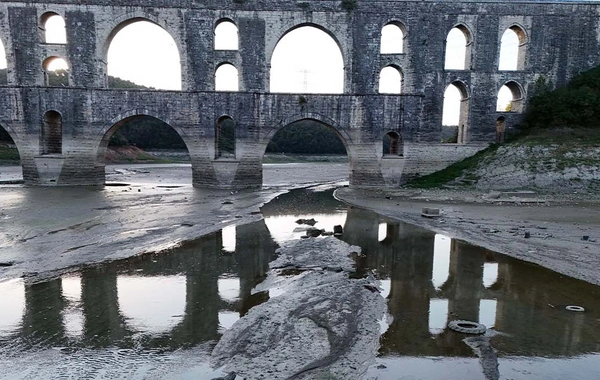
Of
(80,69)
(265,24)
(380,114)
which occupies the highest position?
(265,24)

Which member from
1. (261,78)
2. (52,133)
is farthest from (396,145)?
(52,133)

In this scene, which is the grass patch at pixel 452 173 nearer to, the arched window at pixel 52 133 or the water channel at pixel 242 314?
the water channel at pixel 242 314

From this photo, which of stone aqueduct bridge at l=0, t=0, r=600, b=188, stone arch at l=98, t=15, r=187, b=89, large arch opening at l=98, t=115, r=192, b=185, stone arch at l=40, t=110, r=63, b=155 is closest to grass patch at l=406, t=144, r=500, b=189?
stone aqueduct bridge at l=0, t=0, r=600, b=188

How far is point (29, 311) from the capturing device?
5852 millimetres

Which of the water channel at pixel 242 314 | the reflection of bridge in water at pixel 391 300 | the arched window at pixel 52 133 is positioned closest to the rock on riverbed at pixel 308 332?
the water channel at pixel 242 314

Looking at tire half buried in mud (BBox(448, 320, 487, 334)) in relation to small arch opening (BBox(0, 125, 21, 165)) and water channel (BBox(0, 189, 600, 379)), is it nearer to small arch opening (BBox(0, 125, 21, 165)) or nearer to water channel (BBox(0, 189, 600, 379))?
water channel (BBox(0, 189, 600, 379))

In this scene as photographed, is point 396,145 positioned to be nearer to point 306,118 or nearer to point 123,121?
point 306,118

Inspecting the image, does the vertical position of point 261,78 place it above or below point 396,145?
above

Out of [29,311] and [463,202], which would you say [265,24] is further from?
[29,311]

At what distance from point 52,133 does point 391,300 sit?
24414 millimetres

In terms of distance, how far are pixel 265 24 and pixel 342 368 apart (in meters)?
22.1

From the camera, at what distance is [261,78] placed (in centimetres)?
2322

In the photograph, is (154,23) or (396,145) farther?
(396,145)

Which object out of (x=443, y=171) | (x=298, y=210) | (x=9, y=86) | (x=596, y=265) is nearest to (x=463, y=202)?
(x=443, y=171)
